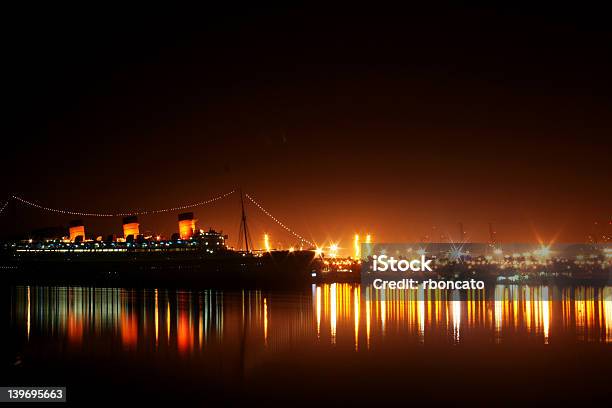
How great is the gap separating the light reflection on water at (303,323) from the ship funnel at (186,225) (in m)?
47.2

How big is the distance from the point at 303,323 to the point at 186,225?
206 feet

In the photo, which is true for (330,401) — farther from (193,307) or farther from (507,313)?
(193,307)

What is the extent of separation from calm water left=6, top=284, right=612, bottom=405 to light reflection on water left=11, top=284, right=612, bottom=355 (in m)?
0.06

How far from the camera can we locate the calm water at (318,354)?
54.7 ft

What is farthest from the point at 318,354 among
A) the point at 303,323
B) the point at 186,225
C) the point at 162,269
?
the point at 186,225

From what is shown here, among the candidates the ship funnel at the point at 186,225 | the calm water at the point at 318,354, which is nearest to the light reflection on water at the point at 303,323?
the calm water at the point at 318,354

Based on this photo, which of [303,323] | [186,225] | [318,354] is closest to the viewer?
[318,354]

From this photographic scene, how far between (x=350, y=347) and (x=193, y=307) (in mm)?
17216

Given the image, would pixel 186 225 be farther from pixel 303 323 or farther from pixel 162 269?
pixel 303 323

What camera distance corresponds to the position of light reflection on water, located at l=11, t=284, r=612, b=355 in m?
24.7

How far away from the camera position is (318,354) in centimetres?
2175

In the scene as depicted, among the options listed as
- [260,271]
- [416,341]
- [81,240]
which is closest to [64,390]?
[416,341]

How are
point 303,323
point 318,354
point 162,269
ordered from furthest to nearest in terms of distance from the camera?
point 162,269 → point 303,323 → point 318,354

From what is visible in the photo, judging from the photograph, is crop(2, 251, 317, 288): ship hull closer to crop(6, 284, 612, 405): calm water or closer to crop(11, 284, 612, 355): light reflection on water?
crop(11, 284, 612, 355): light reflection on water
